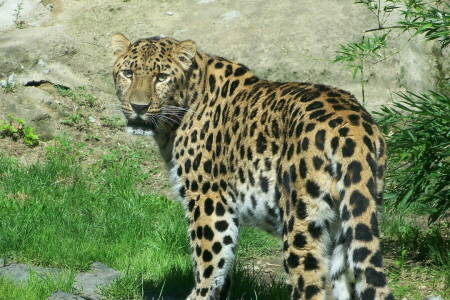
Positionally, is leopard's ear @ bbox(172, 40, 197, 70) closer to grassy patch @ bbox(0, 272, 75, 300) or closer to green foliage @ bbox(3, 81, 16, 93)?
grassy patch @ bbox(0, 272, 75, 300)

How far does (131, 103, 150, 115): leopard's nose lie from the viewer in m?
6.98

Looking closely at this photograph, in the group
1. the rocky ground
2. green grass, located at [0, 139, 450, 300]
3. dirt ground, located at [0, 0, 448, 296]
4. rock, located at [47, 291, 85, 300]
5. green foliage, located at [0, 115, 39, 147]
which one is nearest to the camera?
rock, located at [47, 291, 85, 300]

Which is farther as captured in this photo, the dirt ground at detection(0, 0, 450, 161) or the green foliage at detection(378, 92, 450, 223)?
the dirt ground at detection(0, 0, 450, 161)

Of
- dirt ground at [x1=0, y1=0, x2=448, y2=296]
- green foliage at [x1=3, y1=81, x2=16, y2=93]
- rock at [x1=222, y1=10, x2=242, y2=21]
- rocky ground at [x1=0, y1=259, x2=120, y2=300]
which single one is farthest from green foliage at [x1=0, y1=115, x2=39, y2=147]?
rock at [x1=222, y1=10, x2=242, y2=21]

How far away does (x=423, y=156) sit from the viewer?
8.34 m

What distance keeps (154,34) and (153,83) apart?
5.78m

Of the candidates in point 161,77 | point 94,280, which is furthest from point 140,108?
point 94,280

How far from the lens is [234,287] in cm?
738

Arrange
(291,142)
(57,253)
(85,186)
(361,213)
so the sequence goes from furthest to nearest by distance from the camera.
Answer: (85,186), (57,253), (291,142), (361,213)

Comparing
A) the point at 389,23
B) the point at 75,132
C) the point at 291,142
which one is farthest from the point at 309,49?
the point at 291,142

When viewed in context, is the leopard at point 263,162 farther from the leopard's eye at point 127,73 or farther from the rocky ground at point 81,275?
the rocky ground at point 81,275

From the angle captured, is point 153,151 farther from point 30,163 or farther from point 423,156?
point 423,156

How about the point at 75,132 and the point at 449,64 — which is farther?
the point at 449,64

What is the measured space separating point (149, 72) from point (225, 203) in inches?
53.3
